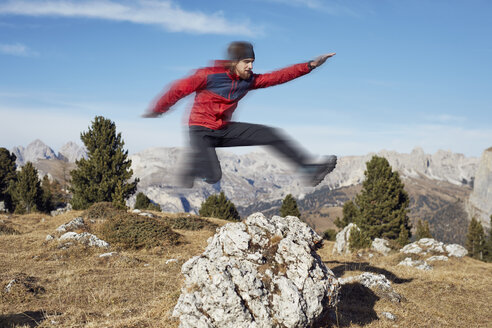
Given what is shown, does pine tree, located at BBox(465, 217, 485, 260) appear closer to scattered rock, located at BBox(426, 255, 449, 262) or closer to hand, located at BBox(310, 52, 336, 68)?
scattered rock, located at BBox(426, 255, 449, 262)

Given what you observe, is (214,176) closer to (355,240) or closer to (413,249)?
(413,249)

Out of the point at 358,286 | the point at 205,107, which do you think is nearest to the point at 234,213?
the point at 358,286

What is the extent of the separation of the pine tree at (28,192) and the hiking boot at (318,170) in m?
47.1

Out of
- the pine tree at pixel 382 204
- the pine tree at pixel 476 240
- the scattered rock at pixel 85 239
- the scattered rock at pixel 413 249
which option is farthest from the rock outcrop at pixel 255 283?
the pine tree at pixel 476 240

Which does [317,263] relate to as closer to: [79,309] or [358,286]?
[358,286]

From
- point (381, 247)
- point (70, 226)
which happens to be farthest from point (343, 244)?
point (70, 226)

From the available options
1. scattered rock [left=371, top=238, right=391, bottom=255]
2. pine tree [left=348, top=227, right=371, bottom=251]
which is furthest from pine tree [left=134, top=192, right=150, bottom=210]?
scattered rock [left=371, top=238, right=391, bottom=255]

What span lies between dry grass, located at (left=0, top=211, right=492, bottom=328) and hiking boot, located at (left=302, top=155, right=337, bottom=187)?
209 cm

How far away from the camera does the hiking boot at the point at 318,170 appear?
6.78 m

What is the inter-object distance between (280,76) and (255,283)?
4.01 metres

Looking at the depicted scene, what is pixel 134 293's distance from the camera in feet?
38.7

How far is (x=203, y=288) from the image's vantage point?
24.0 feet

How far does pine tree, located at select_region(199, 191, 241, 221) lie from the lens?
1809 inches

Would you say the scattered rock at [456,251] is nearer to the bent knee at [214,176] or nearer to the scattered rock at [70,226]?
the scattered rock at [70,226]
